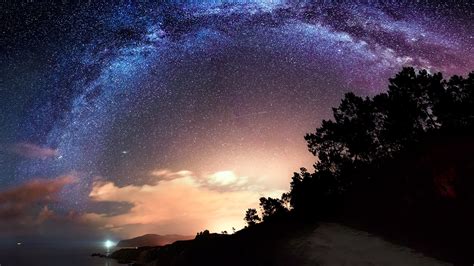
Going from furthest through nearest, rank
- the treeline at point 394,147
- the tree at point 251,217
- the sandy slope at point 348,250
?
the tree at point 251,217
the treeline at point 394,147
the sandy slope at point 348,250

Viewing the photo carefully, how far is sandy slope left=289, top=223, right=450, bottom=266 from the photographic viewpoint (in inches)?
968

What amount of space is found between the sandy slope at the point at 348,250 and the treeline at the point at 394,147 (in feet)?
20.6

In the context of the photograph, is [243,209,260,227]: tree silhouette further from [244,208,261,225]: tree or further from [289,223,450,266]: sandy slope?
[289,223,450,266]: sandy slope

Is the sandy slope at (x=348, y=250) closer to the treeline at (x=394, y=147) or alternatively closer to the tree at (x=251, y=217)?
the treeline at (x=394, y=147)

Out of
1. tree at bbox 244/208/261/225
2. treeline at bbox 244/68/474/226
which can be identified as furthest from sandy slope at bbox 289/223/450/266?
tree at bbox 244/208/261/225

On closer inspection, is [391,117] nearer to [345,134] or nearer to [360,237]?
[345,134]

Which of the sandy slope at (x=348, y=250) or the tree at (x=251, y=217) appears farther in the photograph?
the tree at (x=251, y=217)

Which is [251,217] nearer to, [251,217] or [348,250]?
[251,217]

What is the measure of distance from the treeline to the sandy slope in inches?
248

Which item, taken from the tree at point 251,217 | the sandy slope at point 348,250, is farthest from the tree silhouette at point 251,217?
the sandy slope at point 348,250

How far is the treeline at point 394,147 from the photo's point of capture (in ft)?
109

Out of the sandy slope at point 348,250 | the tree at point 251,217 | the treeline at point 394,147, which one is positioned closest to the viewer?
the sandy slope at point 348,250

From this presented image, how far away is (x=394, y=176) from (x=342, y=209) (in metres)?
6.87

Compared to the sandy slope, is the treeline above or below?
above
